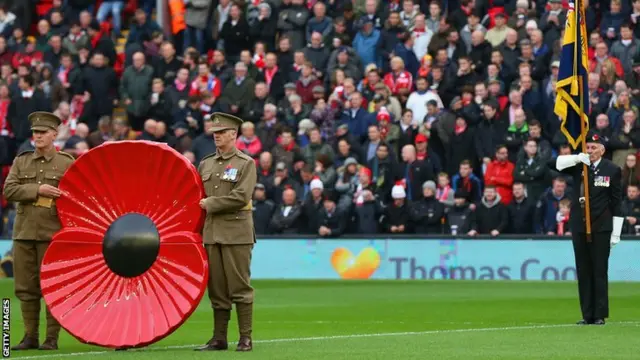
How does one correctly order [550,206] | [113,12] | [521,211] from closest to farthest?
[550,206] < [521,211] < [113,12]

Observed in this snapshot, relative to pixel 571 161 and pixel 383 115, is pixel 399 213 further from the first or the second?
pixel 571 161

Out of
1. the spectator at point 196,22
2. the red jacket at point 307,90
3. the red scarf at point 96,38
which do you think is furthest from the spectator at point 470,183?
the red scarf at point 96,38

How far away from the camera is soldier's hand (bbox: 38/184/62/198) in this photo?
1489cm

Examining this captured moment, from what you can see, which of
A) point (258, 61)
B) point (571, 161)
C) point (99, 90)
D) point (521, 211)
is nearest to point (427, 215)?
point (521, 211)

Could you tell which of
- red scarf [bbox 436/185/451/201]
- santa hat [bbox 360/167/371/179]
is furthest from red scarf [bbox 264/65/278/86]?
red scarf [bbox 436/185/451/201]

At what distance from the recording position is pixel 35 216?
15195 millimetres

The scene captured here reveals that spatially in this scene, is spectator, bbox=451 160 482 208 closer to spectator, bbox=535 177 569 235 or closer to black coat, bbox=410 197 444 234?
black coat, bbox=410 197 444 234

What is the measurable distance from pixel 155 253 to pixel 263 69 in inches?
682

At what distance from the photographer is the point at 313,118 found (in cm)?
2978

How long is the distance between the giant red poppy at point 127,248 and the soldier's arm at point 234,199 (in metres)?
0.20

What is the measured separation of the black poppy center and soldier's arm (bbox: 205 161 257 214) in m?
0.60

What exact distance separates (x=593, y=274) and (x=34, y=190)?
664cm

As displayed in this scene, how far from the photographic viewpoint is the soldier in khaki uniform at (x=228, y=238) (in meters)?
14.4

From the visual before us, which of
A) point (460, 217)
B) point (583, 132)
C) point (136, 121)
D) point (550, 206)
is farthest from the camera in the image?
point (136, 121)
